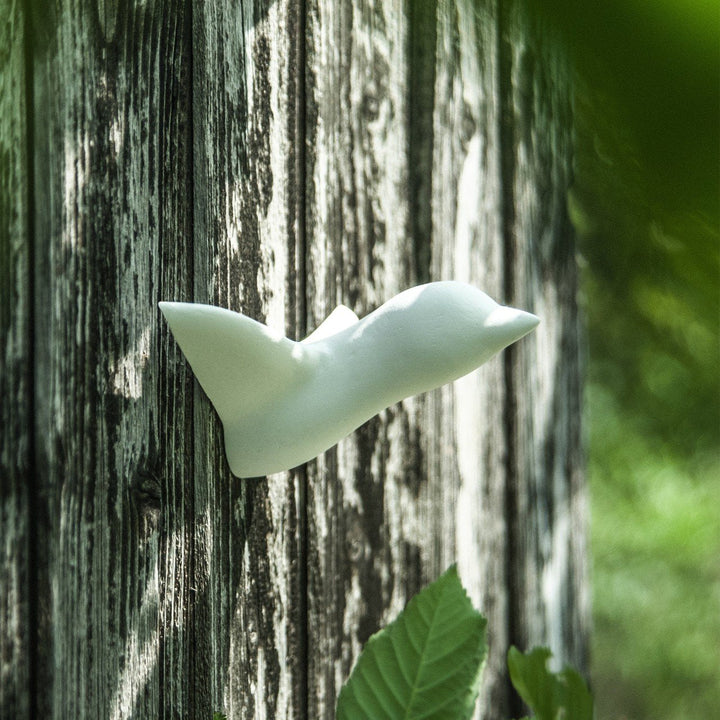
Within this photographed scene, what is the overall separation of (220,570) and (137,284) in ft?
0.82

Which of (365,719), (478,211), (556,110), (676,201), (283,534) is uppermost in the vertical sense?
(556,110)

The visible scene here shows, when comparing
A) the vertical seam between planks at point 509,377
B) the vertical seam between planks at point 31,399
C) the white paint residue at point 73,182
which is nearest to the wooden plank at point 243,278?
the white paint residue at point 73,182

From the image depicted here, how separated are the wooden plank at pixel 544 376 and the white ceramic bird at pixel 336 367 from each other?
338 mm

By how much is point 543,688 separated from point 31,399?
58 centimetres

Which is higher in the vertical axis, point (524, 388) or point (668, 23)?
point (668, 23)

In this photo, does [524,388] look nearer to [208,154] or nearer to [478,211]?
[478,211]

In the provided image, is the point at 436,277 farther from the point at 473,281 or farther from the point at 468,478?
the point at 468,478

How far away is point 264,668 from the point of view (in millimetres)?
608

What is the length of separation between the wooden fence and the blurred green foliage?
8.5 inches

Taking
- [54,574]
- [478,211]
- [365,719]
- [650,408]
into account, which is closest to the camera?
[365,719]

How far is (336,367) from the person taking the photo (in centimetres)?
58

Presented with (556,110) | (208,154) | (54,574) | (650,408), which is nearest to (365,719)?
(54,574)

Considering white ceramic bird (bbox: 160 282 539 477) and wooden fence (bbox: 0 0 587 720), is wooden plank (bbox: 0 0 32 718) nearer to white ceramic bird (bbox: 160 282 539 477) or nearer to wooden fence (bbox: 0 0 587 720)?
wooden fence (bbox: 0 0 587 720)

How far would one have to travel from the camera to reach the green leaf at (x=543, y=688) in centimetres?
67
